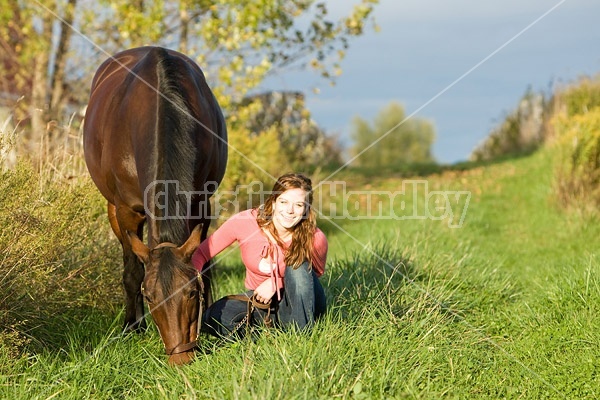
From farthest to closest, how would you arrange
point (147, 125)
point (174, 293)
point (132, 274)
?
point (132, 274)
point (147, 125)
point (174, 293)

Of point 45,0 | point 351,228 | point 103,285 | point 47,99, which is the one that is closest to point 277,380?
point 103,285

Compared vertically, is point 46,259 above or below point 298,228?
below

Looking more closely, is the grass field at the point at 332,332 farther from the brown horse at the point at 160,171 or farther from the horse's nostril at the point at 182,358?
the brown horse at the point at 160,171

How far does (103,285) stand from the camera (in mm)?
5168

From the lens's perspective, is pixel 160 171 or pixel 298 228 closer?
pixel 160 171

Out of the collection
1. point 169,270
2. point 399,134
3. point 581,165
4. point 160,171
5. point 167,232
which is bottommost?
point 399,134

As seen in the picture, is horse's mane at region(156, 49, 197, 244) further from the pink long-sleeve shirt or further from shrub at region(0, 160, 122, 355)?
shrub at region(0, 160, 122, 355)

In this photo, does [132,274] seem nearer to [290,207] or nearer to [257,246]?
[257,246]

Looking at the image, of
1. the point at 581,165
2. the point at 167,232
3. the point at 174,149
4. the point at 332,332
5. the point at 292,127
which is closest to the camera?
the point at 167,232

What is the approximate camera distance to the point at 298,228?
400 centimetres

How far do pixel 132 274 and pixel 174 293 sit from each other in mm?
1662

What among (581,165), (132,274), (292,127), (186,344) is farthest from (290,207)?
(292,127)

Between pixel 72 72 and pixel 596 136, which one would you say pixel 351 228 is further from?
pixel 72 72

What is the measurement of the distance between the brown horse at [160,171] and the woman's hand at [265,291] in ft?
1.68
